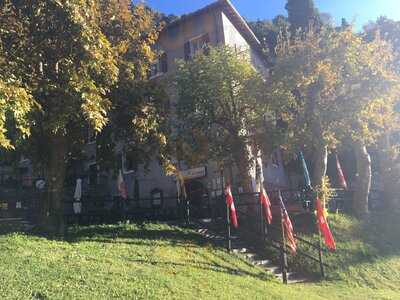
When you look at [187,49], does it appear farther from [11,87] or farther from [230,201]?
[11,87]

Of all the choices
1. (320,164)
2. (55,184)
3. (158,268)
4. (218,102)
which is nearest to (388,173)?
(320,164)

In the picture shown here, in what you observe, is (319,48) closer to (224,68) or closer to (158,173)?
(224,68)

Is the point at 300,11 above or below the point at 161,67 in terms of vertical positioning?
above

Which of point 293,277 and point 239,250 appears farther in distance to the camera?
point 239,250

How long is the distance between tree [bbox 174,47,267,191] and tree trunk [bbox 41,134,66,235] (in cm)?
567

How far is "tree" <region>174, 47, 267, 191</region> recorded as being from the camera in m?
21.7

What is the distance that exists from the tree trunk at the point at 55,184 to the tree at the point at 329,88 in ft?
28.4

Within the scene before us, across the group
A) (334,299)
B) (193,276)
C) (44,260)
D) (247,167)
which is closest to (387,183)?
(247,167)

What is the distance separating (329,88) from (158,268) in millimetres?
Answer: 12052

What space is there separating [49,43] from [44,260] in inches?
249

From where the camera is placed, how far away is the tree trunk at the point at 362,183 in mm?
24328

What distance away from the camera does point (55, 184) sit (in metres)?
17.6

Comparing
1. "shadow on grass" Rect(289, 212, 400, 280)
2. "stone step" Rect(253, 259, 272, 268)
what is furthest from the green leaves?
"stone step" Rect(253, 259, 272, 268)

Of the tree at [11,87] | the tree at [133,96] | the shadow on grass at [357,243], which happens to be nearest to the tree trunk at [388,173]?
the shadow on grass at [357,243]
